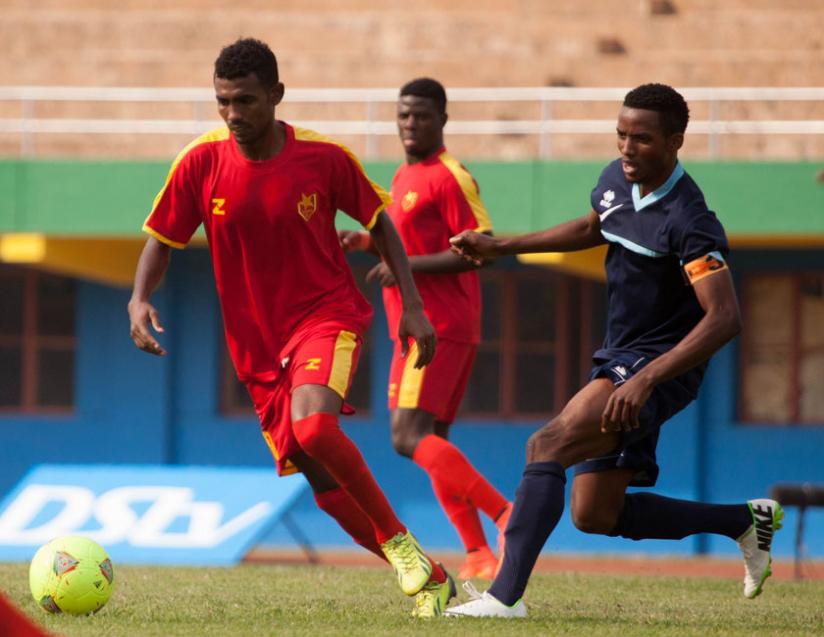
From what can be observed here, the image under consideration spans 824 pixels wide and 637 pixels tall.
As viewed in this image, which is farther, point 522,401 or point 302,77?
point 302,77

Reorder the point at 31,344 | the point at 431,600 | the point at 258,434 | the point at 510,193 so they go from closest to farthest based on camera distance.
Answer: the point at 431,600
the point at 510,193
the point at 258,434
the point at 31,344

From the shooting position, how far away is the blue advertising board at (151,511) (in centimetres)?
1215

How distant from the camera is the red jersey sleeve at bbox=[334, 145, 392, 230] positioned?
6.93 meters

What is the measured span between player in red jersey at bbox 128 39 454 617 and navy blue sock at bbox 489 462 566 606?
0.43 meters

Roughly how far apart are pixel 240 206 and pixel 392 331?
8.82ft

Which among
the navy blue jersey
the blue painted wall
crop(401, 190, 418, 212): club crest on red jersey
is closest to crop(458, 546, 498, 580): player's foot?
crop(401, 190, 418, 212): club crest on red jersey

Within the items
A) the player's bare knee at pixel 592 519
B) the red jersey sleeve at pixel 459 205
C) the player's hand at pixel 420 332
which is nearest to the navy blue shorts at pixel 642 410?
the player's bare knee at pixel 592 519

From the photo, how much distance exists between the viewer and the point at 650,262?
6.41 m

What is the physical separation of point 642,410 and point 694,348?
38 centimetres

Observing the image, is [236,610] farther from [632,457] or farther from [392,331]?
[392,331]

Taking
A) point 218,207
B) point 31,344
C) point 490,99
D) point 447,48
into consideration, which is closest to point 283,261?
point 218,207

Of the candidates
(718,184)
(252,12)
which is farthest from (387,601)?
(252,12)

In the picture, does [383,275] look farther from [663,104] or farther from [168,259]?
[663,104]

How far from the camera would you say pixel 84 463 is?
16.4m
